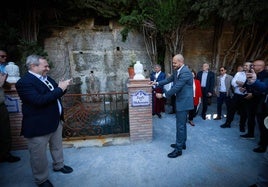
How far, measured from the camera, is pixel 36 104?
97.4 inches

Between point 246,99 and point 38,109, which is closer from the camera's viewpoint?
point 38,109

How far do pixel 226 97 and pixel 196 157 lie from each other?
268 cm

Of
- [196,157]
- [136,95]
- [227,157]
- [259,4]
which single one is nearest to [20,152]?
[136,95]

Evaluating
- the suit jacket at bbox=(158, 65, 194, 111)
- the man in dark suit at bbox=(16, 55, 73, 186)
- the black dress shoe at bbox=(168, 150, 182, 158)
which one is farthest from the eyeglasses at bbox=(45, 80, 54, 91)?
the black dress shoe at bbox=(168, 150, 182, 158)

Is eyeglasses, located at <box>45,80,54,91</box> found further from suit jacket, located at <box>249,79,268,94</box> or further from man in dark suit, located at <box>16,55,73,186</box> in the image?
suit jacket, located at <box>249,79,268,94</box>

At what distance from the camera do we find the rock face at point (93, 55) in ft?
29.3

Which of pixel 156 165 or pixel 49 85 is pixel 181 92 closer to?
pixel 156 165

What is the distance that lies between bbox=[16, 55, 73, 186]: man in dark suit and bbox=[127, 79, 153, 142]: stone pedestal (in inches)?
65.9

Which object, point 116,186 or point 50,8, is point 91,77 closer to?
point 50,8

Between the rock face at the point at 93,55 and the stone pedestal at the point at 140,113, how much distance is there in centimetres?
547

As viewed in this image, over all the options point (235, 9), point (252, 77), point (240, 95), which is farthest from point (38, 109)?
point (235, 9)

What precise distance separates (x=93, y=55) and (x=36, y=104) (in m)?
7.06

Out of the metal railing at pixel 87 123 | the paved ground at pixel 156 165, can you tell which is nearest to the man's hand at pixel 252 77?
the paved ground at pixel 156 165

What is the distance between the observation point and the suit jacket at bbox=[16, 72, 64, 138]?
2488 millimetres
